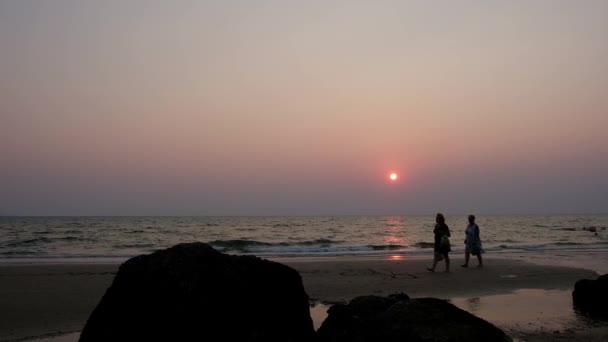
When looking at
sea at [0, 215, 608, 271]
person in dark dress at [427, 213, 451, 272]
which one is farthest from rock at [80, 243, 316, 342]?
sea at [0, 215, 608, 271]

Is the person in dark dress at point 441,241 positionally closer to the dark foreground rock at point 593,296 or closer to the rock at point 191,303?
the dark foreground rock at point 593,296

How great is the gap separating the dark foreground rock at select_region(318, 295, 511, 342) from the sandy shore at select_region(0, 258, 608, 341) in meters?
2.82

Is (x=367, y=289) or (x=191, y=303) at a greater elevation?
(x=191, y=303)

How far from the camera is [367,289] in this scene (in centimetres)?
1238

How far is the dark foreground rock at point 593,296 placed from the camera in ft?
28.2

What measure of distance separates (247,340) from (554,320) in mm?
6205

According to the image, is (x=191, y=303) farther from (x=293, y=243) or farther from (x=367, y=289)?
(x=293, y=243)

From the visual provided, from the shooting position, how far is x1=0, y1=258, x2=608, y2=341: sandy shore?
27.7ft

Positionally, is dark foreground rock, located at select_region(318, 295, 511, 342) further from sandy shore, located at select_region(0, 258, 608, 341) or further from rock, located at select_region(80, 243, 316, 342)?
sandy shore, located at select_region(0, 258, 608, 341)

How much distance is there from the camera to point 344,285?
43.2 ft

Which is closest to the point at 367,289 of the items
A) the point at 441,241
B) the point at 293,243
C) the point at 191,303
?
the point at 441,241

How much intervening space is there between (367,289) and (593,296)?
16.8 ft

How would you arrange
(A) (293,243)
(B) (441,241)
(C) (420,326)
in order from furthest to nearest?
(A) (293,243)
(B) (441,241)
(C) (420,326)

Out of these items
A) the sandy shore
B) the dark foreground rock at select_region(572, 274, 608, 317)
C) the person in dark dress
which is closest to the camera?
the sandy shore
